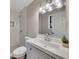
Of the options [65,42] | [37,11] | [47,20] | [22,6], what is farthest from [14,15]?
[65,42]

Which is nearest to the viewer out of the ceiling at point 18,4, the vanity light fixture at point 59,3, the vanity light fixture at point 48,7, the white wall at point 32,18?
the vanity light fixture at point 59,3

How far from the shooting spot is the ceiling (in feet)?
9.16

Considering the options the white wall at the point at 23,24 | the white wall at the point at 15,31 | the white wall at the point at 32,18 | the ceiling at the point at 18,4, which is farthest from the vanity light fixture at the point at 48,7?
the white wall at the point at 15,31

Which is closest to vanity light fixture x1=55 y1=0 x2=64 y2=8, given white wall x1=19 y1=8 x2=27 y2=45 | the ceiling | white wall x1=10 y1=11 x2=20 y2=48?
the ceiling

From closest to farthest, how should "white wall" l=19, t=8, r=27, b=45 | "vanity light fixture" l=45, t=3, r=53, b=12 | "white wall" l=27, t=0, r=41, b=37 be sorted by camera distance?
"vanity light fixture" l=45, t=3, r=53, b=12 → "white wall" l=27, t=0, r=41, b=37 → "white wall" l=19, t=8, r=27, b=45

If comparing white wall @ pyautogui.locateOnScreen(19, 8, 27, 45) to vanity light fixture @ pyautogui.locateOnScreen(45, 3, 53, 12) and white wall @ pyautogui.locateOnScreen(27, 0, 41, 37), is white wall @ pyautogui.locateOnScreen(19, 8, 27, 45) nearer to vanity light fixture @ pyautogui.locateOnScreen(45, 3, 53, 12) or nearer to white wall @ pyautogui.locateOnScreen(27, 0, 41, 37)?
white wall @ pyautogui.locateOnScreen(27, 0, 41, 37)

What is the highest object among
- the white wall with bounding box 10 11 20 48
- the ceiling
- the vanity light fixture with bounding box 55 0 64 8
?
the ceiling

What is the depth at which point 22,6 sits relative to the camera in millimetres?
3094

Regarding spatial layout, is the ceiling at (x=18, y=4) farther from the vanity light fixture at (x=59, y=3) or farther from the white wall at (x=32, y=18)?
the vanity light fixture at (x=59, y=3)

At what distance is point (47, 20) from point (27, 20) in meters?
1.04

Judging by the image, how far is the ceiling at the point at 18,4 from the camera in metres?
2.79

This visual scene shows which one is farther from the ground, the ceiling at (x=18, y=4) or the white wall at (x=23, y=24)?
the ceiling at (x=18, y=4)

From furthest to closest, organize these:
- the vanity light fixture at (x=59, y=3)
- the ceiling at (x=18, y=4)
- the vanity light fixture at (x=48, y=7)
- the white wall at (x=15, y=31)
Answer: the white wall at (x=15, y=31)
the ceiling at (x=18, y=4)
the vanity light fixture at (x=48, y=7)
the vanity light fixture at (x=59, y=3)
